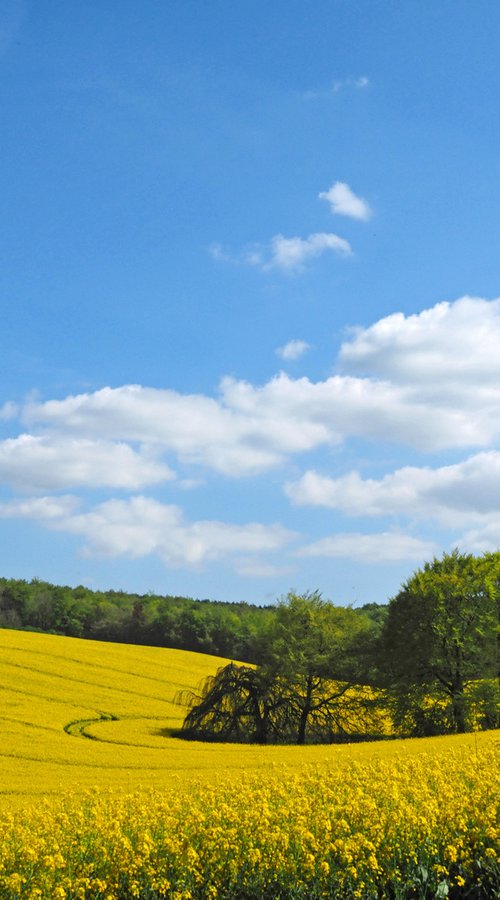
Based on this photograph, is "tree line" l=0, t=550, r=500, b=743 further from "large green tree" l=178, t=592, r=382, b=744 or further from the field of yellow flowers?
the field of yellow flowers

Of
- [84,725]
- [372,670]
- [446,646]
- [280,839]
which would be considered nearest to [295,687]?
[372,670]

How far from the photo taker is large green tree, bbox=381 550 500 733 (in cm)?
4366

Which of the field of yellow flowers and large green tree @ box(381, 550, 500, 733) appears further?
large green tree @ box(381, 550, 500, 733)

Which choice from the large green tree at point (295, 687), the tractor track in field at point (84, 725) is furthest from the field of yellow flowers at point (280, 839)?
the large green tree at point (295, 687)

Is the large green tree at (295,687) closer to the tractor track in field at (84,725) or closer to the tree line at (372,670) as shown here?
the tree line at (372,670)

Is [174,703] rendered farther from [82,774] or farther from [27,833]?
[27,833]

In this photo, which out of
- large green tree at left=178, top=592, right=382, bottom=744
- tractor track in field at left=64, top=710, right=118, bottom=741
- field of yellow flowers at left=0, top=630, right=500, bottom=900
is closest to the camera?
field of yellow flowers at left=0, top=630, right=500, bottom=900

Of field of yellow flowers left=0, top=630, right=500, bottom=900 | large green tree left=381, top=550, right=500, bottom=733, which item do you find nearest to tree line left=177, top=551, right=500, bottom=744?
large green tree left=381, top=550, right=500, bottom=733

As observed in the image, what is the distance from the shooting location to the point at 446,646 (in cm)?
4444

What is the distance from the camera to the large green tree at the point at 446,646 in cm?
4366

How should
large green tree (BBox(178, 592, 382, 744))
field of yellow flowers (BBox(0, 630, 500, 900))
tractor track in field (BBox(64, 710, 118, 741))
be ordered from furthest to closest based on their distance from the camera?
large green tree (BBox(178, 592, 382, 744)) → tractor track in field (BBox(64, 710, 118, 741)) → field of yellow flowers (BBox(0, 630, 500, 900))

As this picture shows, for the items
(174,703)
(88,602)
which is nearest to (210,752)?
(174,703)

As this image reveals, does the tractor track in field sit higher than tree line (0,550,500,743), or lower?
lower

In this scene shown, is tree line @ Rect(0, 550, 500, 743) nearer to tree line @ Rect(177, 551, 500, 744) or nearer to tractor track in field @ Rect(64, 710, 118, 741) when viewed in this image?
tree line @ Rect(177, 551, 500, 744)
